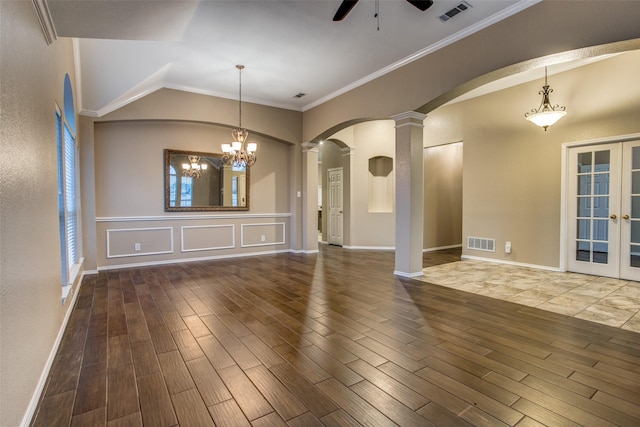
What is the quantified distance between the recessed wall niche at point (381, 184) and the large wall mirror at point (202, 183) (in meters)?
3.33

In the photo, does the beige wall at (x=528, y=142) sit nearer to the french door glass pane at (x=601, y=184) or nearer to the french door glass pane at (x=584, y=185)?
the french door glass pane at (x=584, y=185)

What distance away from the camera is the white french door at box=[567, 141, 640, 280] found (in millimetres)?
4590

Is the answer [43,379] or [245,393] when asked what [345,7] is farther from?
[43,379]

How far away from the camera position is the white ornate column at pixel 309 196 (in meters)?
7.16

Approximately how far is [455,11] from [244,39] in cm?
253

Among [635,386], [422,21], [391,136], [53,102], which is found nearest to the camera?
[635,386]

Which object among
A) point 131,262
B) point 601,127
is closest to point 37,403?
point 131,262

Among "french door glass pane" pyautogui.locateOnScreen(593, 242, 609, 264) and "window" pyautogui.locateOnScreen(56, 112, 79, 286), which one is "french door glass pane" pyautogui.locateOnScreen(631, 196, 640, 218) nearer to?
"french door glass pane" pyautogui.locateOnScreen(593, 242, 609, 264)

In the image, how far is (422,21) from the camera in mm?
3590

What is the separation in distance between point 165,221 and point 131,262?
2.99 feet

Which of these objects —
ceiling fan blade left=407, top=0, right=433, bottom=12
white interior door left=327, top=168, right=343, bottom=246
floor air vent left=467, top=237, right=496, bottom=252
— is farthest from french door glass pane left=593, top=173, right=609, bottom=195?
white interior door left=327, top=168, right=343, bottom=246

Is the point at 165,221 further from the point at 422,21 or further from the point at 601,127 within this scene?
the point at 601,127

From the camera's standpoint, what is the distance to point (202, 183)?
618 cm

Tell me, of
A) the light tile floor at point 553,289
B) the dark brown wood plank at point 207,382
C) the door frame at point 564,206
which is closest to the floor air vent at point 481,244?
the light tile floor at point 553,289
